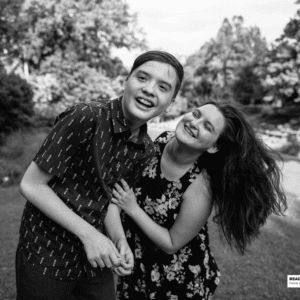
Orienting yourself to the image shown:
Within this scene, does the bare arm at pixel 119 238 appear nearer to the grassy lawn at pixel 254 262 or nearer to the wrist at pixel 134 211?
the wrist at pixel 134 211

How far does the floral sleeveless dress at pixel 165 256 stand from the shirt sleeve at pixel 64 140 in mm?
770

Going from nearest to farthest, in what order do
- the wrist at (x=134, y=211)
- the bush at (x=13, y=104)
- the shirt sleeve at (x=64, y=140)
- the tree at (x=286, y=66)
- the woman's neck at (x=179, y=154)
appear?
the shirt sleeve at (x=64, y=140), the wrist at (x=134, y=211), the woman's neck at (x=179, y=154), the bush at (x=13, y=104), the tree at (x=286, y=66)

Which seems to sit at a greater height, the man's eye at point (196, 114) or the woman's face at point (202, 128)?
the man's eye at point (196, 114)

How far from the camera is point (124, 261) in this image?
167 centimetres

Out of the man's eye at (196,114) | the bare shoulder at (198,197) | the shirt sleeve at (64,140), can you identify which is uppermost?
the shirt sleeve at (64,140)

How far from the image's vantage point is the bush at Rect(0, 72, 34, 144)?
10281 mm

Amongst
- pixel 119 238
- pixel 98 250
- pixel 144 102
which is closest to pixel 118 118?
pixel 144 102

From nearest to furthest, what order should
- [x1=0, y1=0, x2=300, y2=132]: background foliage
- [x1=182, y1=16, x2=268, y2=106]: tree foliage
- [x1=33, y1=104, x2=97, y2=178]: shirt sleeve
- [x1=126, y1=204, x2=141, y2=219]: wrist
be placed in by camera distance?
1. [x1=33, y1=104, x2=97, y2=178]: shirt sleeve
2. [x1=126, y1=204, x2=141, y2=219]: wrist
3. [x1=0, y1=0, x2=300, y2=132]: background foliage
4. [x1=182, y1=16, x2=268, y2=106]: tree foliage

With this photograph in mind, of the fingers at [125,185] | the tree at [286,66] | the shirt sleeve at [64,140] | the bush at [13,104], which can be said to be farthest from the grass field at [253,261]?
the tree at [286,66]

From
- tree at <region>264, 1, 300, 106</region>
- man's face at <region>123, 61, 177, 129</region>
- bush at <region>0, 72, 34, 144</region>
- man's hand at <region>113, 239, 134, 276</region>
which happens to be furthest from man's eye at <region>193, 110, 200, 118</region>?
tree at <region>264, 1, 300, 106</region>

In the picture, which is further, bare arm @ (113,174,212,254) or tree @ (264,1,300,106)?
tree @ (264,1,300,106)

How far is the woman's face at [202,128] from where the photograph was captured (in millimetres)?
1975

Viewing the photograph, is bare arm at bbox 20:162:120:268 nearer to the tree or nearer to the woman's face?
the woman's face

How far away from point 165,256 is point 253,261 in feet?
10.3
